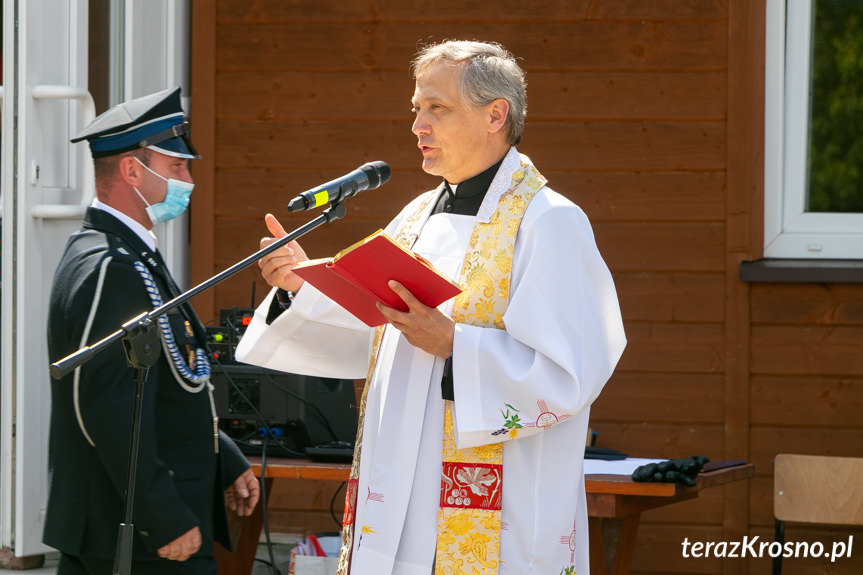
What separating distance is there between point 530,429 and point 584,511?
0.28 meters

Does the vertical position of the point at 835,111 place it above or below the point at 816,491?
above

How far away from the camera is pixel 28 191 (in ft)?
12.1

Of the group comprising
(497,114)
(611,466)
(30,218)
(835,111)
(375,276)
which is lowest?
(611,466)

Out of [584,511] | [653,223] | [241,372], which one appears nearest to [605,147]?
[653,223]

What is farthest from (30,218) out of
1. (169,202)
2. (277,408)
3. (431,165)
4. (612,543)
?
(612,543)

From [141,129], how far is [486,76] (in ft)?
2.83

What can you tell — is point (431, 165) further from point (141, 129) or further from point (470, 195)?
point (141, 129)

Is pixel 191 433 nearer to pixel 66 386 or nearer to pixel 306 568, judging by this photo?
pixel 66 386

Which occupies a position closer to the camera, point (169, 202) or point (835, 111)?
point (169, 202)

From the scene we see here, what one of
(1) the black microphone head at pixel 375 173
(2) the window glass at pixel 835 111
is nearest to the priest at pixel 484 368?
(1) the black microphone head at pixel 375 173

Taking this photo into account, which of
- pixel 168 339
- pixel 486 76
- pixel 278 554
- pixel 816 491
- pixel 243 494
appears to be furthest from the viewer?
pixel 278 554

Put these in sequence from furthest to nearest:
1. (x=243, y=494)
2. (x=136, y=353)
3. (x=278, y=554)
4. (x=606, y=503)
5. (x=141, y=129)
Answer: (x=278, y=554)
(x=606, y=503)
(x=243, y=494)
(x=141, y=129)
(x=136, y=353)

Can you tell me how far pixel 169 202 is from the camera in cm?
264

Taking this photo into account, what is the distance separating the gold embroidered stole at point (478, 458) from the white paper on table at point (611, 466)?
124 cm
